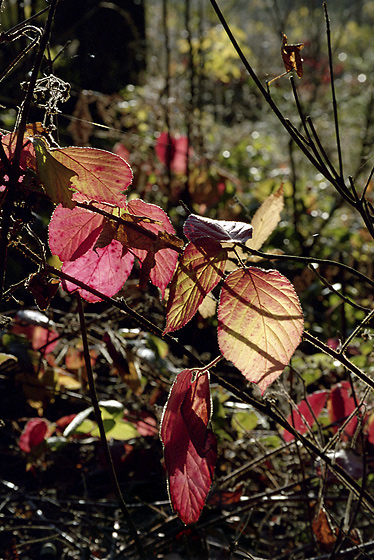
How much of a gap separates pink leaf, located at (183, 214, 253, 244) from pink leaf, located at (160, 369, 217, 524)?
0.59 ft

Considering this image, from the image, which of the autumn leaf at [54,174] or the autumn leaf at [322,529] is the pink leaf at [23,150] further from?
the autumn leaf at [322,529]

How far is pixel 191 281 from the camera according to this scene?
0.66 m

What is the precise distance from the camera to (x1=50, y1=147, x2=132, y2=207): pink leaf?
2.16 feet

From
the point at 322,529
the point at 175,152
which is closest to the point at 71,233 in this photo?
the point at 322,529

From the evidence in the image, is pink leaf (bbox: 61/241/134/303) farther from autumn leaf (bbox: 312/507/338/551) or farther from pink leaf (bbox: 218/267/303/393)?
autumn leaf (bbox: 312/507/338/551)

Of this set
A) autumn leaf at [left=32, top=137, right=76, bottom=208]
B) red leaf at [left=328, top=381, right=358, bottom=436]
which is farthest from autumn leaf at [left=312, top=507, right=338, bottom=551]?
autumn leaf at [left=32, top=137, right=76, bottom=208]

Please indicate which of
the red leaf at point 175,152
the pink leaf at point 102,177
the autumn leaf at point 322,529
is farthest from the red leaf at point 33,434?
the red leaf at point 175,152

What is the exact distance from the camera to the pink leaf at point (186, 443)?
651 mm

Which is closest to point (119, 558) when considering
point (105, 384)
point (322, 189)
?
point (105, 384)

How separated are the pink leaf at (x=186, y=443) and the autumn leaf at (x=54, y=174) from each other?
27cm

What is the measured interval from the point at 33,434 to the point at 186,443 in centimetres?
87

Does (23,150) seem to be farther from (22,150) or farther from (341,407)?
(341,407)

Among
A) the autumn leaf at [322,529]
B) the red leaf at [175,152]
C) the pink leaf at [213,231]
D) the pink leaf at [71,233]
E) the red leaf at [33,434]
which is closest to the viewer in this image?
the pink leaf at [213,231]

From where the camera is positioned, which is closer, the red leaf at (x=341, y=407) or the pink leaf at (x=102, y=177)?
the pink leaf at (x=102, y=177)
